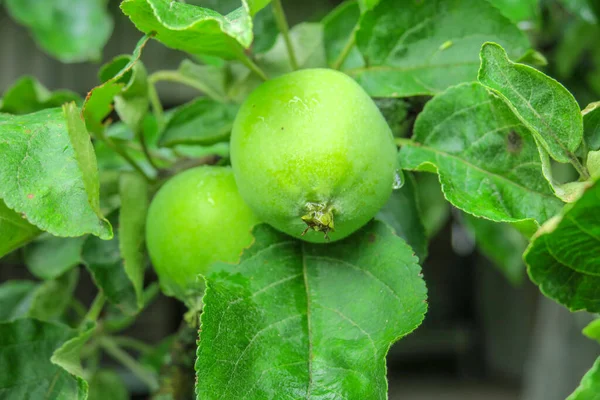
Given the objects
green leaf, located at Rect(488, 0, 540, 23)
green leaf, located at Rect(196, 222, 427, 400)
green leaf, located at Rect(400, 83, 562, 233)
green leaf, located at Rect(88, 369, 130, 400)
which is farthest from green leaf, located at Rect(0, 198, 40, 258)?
green leaf, located at Rect(488, 0, 540, 23)

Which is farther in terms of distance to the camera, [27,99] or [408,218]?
[27,99]

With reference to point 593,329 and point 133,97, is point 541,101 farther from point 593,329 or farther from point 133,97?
point 133,97

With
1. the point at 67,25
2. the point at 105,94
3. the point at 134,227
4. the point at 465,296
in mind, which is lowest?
the point at 465,296

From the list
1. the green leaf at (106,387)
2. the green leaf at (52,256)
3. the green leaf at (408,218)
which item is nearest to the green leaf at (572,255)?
the green leaf at (408,218)

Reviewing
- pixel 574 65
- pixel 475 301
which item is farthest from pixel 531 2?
pixel 475 301

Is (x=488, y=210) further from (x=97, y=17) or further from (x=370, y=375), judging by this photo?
(x=97, y=17)

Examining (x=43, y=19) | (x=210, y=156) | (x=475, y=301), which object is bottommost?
(x=475, y=301)

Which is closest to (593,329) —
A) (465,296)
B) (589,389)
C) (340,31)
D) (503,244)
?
(589,389)
